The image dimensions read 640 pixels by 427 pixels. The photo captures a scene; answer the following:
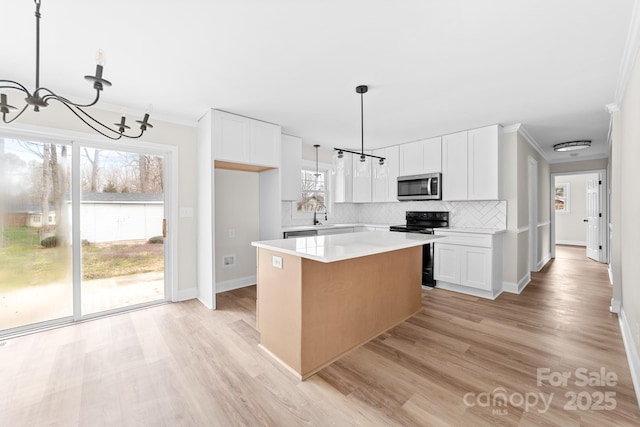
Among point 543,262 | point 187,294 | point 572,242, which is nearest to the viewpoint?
point 187,294

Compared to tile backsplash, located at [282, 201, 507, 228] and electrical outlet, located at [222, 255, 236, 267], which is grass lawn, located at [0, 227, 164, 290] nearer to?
electrical outlet, located at [222, 255, 236, 267]

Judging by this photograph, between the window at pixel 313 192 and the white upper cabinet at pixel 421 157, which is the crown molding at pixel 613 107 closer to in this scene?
the white upper cabinet at pixel 421 157

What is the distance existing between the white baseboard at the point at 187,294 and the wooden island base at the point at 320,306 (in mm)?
1755

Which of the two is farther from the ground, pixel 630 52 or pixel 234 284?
pixel 630 52

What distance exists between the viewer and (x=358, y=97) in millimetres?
2977

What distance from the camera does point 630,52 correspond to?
203 centimetres

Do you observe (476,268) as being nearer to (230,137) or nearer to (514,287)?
(514,287)

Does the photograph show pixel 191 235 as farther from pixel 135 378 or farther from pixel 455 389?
pixel 455 389

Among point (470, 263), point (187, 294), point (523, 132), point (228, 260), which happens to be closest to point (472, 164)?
point (523, 132)

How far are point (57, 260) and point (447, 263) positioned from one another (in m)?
4.87

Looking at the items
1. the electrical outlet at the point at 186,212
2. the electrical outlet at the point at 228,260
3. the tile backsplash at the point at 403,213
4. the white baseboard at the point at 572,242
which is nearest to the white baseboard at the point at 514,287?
the tile backsplash at the point at 403,213

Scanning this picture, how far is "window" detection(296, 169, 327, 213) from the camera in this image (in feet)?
16.9

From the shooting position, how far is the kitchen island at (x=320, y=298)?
2055 millimetres

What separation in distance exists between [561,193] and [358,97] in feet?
31.3
